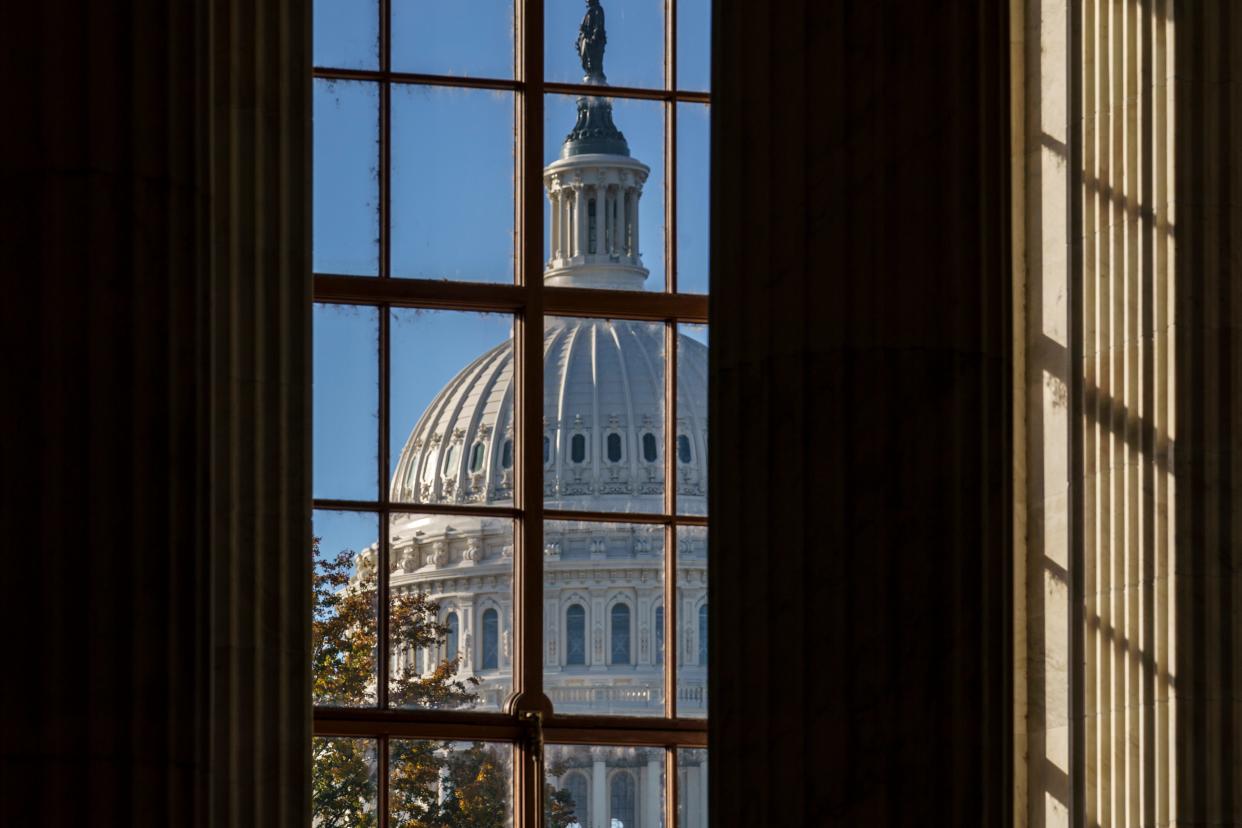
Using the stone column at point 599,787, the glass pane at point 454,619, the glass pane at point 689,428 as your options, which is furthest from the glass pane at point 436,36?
the stone column at point 599,787

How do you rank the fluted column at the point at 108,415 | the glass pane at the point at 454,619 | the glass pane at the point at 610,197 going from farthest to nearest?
the glass pane at the point at 610,197, the glass pane at the point at 454,619, the fluted column at the point at 108,415

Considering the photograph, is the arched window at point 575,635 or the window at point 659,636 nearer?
the arched window at point 575,635

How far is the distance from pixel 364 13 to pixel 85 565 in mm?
4302

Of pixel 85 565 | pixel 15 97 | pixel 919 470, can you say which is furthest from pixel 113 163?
pixel 919 470

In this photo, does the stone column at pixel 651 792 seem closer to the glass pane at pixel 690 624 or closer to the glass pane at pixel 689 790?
the glass pane at pixel 689 790

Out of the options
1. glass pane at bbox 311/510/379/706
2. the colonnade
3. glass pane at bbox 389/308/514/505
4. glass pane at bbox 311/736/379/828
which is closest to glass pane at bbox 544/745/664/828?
glass pane at bbox 311/736/379/828

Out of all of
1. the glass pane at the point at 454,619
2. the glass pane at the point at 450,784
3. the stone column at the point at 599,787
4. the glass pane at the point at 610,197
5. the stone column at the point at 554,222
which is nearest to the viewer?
the stone column at the point at 599,787

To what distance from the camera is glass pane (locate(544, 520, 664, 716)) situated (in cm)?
790

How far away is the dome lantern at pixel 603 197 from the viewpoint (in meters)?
8.33

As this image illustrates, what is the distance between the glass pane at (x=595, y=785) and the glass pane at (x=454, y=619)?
349 mm

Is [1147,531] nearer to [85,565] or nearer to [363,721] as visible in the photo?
[363,721]

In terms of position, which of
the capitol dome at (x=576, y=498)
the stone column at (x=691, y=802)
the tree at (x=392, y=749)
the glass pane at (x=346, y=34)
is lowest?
the stone column at (x=691, y=802)

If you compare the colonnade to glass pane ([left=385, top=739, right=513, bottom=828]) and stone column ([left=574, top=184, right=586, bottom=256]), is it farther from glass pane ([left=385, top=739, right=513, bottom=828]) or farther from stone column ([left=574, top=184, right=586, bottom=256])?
glass pane ([left=385, top=739, right=513, bottom=828])

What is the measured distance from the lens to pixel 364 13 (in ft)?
27.0
